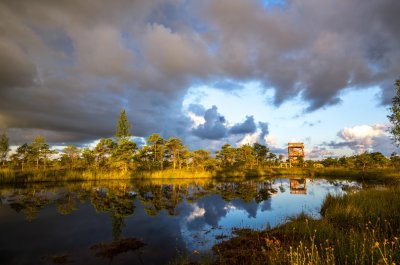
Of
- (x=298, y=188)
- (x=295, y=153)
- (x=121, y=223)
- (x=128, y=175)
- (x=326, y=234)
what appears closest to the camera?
(x=326, y=234)

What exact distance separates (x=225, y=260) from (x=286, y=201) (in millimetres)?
16448

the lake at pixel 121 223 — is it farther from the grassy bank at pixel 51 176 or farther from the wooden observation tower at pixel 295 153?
the wooden observation tower at pixel 295 153

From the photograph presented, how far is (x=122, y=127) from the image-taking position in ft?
178

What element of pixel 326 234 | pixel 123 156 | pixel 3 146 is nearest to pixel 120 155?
pixel 123 156

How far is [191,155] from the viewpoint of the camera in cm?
5412

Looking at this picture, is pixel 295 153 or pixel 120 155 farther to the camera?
pixel 295 153

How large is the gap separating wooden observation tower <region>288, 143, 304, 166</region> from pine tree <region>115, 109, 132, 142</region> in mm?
49879

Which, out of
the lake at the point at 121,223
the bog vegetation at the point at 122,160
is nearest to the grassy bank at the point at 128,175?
the bog vegetation at the point at 122,160

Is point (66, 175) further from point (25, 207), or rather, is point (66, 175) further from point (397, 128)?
point (397, 128)

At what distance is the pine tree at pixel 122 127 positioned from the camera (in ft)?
177

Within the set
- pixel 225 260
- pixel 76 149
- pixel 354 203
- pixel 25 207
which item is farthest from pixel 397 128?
pixel 76 149

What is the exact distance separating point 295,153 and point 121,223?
75.2 meters

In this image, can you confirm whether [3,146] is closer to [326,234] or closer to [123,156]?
[123,156]

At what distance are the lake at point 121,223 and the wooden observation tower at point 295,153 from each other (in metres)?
60.9
